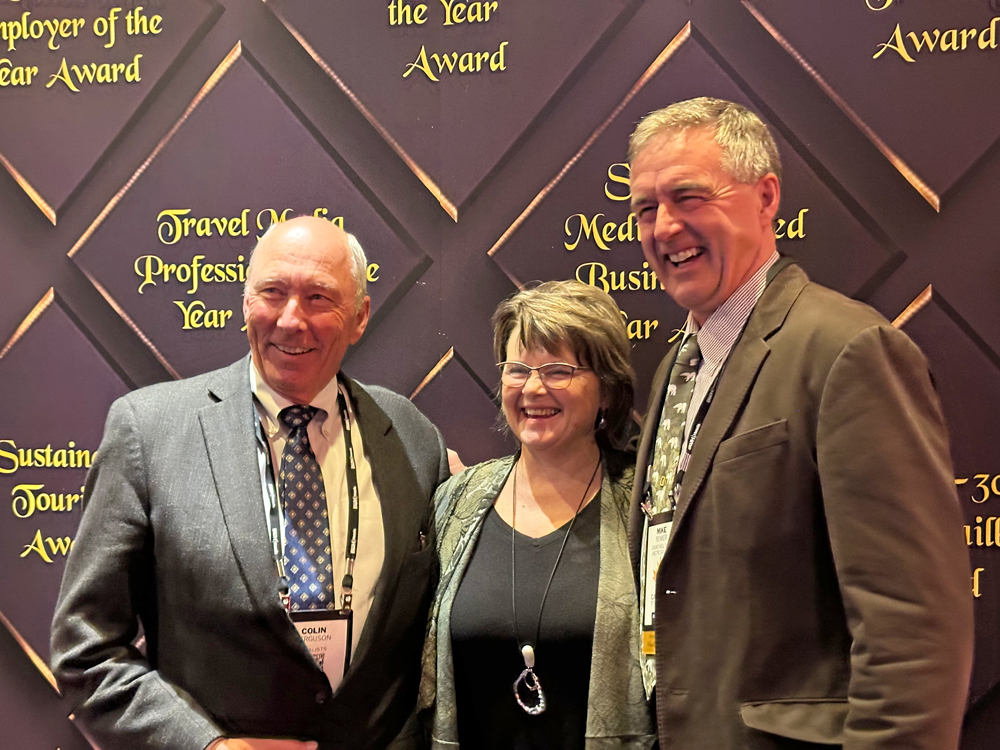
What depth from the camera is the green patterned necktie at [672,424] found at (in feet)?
6.52

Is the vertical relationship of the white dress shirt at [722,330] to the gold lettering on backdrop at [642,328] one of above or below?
below

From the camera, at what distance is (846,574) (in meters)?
1.56

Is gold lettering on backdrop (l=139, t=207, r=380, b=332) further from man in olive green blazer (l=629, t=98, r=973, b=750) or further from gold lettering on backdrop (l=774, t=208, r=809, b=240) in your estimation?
gold lettering on backdrop (l=774, t=208, r=809, b=240)

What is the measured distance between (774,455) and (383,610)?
1.00m

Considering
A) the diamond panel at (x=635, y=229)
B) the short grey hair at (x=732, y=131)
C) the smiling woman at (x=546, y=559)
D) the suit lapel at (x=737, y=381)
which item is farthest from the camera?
the diamond panel at (x=635, y=229)

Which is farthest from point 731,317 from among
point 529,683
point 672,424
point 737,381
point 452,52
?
point 452,52

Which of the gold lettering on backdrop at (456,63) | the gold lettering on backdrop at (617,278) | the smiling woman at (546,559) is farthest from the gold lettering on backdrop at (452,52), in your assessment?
the smiling woman at (546,559)

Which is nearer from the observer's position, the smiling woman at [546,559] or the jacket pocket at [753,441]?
the jacket pocket at [753,441]

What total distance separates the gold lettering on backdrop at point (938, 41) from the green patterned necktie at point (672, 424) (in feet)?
3.57

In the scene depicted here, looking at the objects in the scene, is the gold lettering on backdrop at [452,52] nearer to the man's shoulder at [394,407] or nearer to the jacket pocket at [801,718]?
the man's shoulder at [394,407]

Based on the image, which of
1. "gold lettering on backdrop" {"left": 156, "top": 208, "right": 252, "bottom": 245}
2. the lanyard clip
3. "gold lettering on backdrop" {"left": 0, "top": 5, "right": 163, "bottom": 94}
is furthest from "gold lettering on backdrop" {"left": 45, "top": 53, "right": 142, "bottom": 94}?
the lanyard clip

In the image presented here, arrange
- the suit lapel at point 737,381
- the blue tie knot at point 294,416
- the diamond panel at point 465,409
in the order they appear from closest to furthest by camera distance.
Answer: the suit lapel at point 737,381
the blue tie knot at point 294,416
the diamond panel at point 465,409

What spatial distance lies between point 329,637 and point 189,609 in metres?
0.33

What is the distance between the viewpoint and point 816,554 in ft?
5.49
